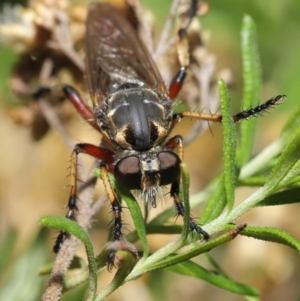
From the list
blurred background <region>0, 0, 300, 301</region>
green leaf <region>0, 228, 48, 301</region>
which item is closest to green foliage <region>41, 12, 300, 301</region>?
green leaf <region>0, 228, 48, 301</region>

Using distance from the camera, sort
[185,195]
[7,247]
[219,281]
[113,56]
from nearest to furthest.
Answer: [185,195], [219,281], [7,247], [113,56]

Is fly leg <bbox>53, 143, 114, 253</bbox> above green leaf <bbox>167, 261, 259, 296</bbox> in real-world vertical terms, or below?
above

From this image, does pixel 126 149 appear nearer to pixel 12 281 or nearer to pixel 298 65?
pixel 12 281

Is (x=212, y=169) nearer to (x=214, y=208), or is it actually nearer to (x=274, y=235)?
(x=214, y=208)

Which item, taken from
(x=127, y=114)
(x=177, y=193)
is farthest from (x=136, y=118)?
(x=177, y=193)

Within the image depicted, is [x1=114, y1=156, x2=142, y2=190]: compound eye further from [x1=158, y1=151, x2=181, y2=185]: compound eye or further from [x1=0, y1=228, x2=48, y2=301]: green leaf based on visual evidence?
[x1=0, y1=228, x2=48, y2=301]: green leaf

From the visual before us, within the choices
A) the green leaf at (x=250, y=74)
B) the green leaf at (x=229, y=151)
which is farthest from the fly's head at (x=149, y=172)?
the green leaf at (x=229, y=151)

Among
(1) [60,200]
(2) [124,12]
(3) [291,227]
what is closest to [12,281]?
(2) [124,12]
